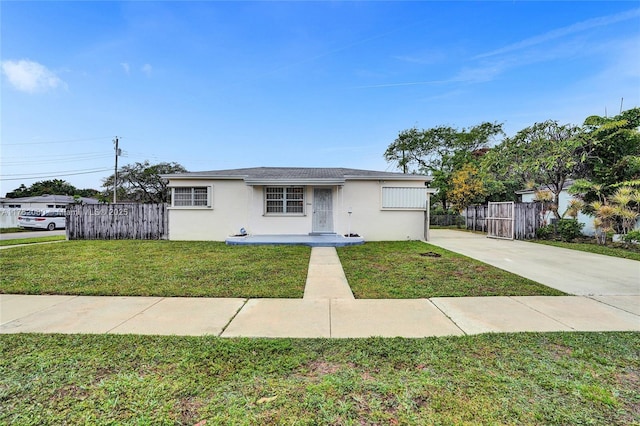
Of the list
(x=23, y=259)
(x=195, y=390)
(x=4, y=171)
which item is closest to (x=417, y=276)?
(x=195, y=390)

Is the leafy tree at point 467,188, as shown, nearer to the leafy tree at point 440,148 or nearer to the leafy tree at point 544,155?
the leafy tree at point 440,148

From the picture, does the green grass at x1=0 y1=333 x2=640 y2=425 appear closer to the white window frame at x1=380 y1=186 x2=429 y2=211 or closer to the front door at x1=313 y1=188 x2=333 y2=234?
the white window frame at x1=380 y1=186 x2=429 y2=211

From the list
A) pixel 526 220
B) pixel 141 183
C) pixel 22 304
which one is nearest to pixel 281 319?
pixel 22 304

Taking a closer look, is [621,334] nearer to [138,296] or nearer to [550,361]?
[550,361]

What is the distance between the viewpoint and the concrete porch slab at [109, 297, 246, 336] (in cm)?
334

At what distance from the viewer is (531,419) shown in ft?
6.16

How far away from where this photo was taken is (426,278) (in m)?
5.89

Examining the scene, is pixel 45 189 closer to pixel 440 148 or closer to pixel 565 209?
pixel 440 148

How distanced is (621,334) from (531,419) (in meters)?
2.55

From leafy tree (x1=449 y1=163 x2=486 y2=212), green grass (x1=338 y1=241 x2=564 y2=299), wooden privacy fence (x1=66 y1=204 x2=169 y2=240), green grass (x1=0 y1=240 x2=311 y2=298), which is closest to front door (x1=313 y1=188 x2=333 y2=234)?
green grass (x1=0 y1=240 x2=311 y2=298)

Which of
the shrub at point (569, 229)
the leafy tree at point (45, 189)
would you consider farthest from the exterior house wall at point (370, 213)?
the leafy tree at point (45, 189)

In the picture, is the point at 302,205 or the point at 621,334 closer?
the point at 621,334

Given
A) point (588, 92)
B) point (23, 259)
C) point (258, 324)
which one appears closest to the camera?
point (258, 324)

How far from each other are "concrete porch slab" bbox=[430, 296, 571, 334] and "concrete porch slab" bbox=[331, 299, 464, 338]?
20 cm
